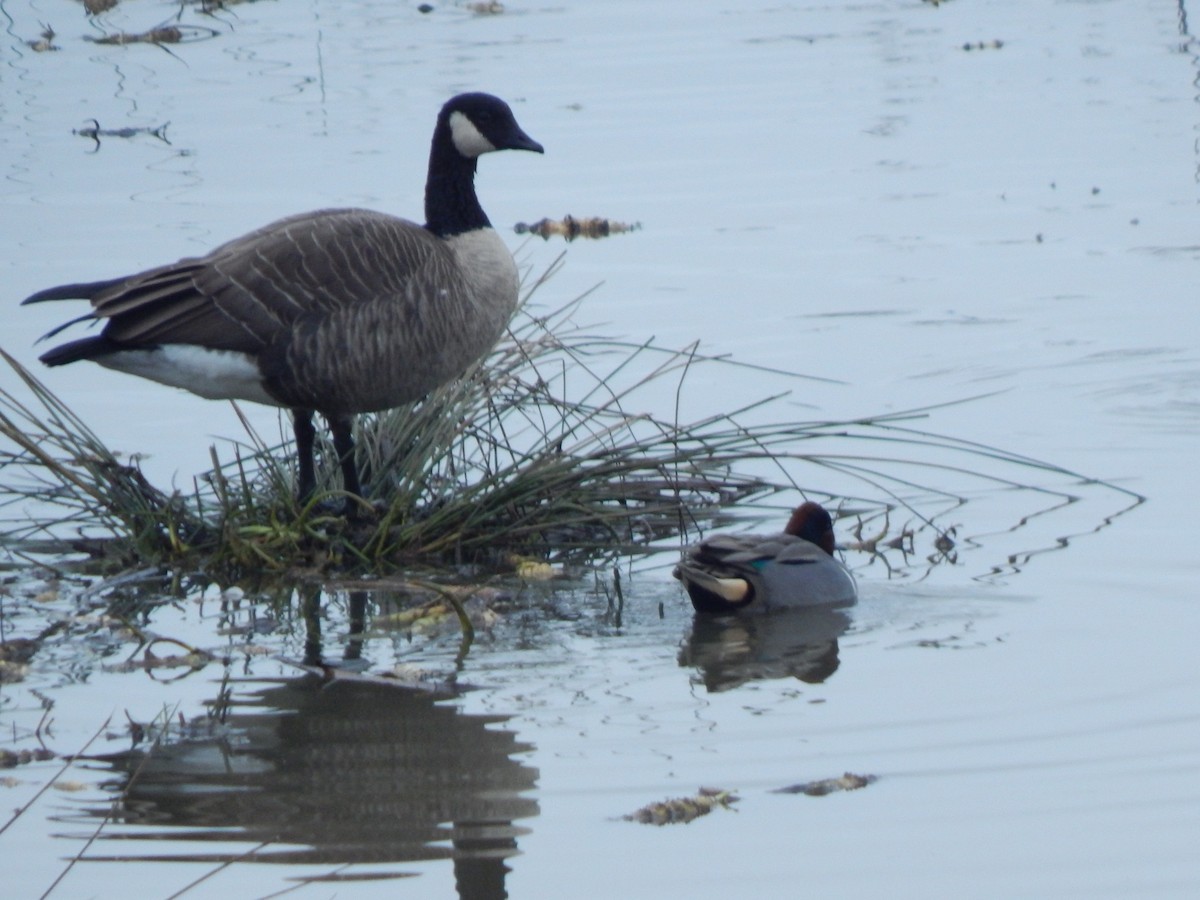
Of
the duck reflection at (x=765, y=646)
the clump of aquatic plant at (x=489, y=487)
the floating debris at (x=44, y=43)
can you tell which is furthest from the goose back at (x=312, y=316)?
the floating debris at (x=44, y=43)

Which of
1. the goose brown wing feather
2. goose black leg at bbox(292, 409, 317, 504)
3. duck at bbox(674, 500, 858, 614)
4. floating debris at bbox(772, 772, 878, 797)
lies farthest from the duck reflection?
the goose brown wing feather

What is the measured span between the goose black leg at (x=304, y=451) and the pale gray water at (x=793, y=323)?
761mm

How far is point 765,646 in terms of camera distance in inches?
261

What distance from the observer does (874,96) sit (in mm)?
16828

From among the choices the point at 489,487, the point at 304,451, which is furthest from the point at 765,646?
the point at 304,451

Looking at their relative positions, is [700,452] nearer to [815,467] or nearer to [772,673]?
[815,467]

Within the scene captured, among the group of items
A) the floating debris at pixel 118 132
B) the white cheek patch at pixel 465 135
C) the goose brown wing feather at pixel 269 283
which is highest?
the white cheek patch at pixel 465 135

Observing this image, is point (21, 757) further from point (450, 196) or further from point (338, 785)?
point (450, 196)

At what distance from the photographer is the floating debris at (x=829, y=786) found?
516cm

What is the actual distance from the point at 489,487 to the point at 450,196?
3.98 ft

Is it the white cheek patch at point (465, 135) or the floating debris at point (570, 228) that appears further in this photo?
the floating debris at point (570, 228)

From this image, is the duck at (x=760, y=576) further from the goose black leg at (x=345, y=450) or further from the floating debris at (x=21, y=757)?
the floating debris at (x=21, y=757)

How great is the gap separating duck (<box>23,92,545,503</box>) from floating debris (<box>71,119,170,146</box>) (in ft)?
28.8

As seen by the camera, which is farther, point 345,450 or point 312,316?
point 345,450
